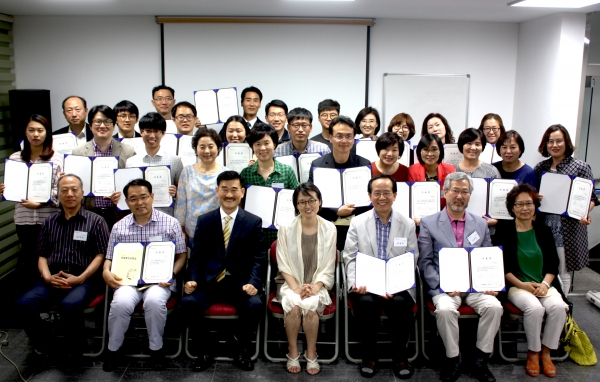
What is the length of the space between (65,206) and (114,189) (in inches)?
17.0

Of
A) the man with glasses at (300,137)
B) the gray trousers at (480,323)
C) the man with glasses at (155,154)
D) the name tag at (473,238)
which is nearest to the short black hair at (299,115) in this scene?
the man with glasses at (300,137)

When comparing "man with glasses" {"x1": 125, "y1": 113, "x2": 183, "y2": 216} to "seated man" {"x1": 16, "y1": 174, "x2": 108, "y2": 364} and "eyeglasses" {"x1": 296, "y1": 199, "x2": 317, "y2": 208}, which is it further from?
"eyeglasses" {"x1": 296, "y1": 199, "x2": 317, "y2": 208}

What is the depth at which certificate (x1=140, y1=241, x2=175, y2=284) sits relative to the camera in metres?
3.74

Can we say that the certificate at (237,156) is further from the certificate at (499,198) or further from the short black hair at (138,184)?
the certificate at (499,198)

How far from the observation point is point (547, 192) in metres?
4.18

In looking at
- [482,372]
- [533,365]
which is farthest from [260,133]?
[533,365]

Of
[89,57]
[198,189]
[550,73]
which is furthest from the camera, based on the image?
[89,57]

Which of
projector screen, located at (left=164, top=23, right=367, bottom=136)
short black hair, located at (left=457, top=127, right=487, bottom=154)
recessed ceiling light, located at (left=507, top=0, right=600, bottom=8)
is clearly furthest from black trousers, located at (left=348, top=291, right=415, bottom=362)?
projector screen, located at (left=164, top=23, right=367, bottom=136)

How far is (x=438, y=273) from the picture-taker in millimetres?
3736

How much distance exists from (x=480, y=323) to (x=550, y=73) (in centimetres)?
403

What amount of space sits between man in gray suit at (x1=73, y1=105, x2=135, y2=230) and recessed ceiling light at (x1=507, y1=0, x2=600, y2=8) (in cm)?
441

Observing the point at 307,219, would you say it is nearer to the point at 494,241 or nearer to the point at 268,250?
the point at 268,250

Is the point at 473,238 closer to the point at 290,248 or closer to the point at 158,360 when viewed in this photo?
the point at 290,248

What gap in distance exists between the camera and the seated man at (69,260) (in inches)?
146
